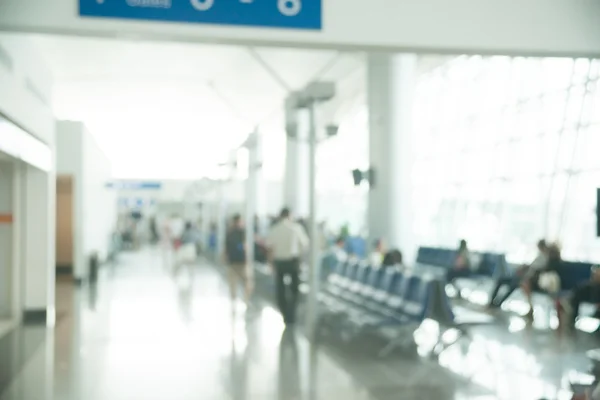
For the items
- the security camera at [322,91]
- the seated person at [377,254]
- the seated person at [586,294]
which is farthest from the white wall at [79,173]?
the seated person at [586,294]

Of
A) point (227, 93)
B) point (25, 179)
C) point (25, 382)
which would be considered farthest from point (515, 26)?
point (227, 93)

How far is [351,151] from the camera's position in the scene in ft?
108

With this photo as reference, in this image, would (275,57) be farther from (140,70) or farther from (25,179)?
(25,179)

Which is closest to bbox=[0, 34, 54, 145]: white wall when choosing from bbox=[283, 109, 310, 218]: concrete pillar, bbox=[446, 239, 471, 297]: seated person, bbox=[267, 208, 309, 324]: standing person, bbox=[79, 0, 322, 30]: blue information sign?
bbox=[79, 0, 322, 30]: blue information sign

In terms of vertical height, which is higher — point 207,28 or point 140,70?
point 140,70

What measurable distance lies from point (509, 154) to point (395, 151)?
9.66 feet

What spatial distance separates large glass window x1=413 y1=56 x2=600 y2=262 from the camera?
49.0 feet

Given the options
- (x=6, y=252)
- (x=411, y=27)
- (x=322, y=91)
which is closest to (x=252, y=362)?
(x=322, y=91)

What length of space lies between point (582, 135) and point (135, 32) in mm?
11466

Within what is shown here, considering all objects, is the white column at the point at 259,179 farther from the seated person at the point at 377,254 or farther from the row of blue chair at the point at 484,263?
the row of blue chair at the point at 484,263

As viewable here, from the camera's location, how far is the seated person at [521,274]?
1197cm

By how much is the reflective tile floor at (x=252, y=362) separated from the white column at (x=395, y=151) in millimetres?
7206

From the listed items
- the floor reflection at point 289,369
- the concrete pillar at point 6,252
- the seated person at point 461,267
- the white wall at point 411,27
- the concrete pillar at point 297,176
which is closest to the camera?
the white wall at point 411,27

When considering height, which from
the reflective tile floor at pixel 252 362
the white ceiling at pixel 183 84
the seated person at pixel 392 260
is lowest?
the reflective tile floor at pixel 252 362
